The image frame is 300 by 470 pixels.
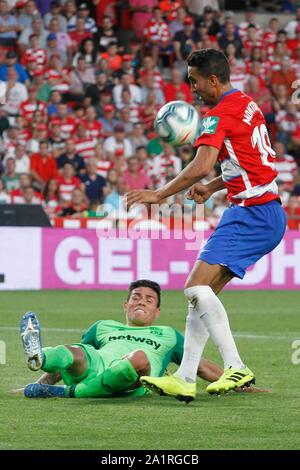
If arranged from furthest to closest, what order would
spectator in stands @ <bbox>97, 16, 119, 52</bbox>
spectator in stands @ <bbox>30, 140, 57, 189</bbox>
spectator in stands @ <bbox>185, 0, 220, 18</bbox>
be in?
spectator in stands @ <bbox>185, 0, 220, 18</bbox> < spectator in stands @ <bbox>97, 16, 119, 52</bbox> < spectator in stands @ <bbox>30, 140, 57, 189</bbox>

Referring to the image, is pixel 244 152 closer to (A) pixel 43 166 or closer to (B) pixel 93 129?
(A) pixel 43 166

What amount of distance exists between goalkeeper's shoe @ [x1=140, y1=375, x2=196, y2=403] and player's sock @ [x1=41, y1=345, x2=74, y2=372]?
48 cm

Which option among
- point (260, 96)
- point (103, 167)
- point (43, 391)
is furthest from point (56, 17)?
point (43, 391)

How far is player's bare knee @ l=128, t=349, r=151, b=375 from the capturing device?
23.7ft

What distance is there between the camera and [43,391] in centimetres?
745

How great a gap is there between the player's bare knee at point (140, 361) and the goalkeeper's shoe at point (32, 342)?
58 cm

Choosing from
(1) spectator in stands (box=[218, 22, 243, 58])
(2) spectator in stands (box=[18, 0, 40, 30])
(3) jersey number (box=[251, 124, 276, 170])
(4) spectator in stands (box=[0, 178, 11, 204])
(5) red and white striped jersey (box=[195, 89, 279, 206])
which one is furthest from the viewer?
(1) spectator in stands (box=[218, 22, 243, 58])

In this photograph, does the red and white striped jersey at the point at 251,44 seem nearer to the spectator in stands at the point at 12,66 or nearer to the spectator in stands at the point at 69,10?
the spectator in stands at the point at 69,10

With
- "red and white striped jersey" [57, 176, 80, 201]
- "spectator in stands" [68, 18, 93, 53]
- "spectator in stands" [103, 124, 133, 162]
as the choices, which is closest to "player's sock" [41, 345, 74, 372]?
"red and white striped jersey" [57, 176, 80, 201]

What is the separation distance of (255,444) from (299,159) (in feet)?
56.6

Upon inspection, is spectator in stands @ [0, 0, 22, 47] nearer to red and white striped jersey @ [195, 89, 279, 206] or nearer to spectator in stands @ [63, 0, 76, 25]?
spectator in stands @ [63, 0, 76, 25]

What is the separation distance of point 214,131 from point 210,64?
1.52 feet

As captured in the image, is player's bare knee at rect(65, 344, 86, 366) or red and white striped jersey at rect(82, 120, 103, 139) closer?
player's bare knee at rect(65, 344, 86, 366)

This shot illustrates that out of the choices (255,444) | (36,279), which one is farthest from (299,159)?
(255,444)
